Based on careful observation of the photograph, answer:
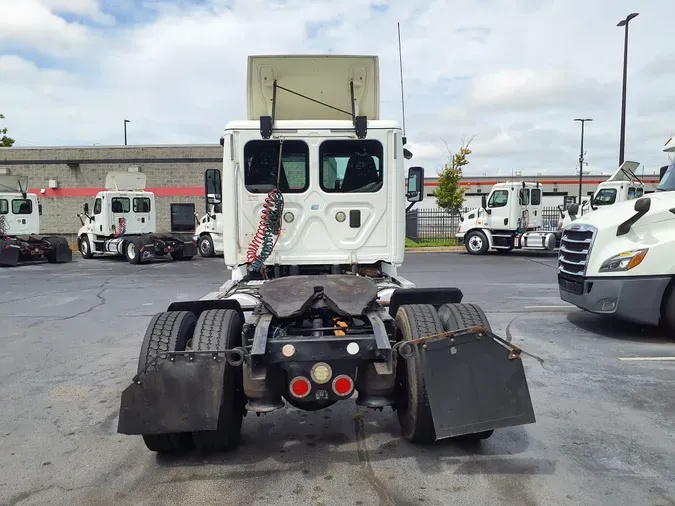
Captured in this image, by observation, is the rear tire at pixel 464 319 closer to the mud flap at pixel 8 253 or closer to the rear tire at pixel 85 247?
the mud flap at pixel 8 253

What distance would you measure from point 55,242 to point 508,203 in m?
17.3

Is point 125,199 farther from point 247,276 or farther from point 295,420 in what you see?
point 295,420

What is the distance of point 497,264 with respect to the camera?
1836cm

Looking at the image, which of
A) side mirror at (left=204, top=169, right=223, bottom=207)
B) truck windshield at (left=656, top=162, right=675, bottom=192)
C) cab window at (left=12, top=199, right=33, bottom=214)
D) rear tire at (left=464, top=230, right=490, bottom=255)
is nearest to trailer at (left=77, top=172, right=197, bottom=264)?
cab window at (left=12, top=199, right=33, bottom=214)

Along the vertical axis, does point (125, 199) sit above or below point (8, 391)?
above

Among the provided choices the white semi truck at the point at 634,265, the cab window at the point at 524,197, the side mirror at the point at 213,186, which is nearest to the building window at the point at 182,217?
the cab window at the point at 524,197

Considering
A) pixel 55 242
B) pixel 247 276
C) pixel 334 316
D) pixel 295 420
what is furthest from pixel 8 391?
pixel 55 242

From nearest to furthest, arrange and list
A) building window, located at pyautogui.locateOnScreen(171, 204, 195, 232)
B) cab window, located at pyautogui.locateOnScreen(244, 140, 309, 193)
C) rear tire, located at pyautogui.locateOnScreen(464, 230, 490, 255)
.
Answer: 1. cab window, located at pyautogui.locateOnScreen(244, 140, 309, 193)
2. rear tire, located at pyautogui.locateOnScreen(464, 230, 490, 255)
3. building window, located at pyautogui.locateOnScreen(171, 204, 195, 232)

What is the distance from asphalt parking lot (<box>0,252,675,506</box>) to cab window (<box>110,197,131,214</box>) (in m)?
14.6

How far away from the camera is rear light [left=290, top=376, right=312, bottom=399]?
3.67 metres

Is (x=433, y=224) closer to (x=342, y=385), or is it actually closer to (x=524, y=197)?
(x=524, y=197)

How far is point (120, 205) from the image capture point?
71.6ft

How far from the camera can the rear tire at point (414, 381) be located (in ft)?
12.6

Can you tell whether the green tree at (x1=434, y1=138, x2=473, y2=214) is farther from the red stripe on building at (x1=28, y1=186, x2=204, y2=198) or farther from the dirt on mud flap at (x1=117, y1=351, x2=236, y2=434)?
the dirt on mud flap at (x1=117, y1=351, x2=236, y2=434)
